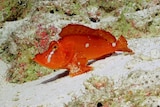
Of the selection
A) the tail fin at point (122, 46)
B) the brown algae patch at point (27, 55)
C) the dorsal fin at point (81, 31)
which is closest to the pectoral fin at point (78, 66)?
the dorsal fin at point (81, 31)

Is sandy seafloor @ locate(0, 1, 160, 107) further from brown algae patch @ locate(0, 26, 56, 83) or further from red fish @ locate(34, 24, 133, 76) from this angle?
brown algae patch @ locate(0, 26, 56, 83)

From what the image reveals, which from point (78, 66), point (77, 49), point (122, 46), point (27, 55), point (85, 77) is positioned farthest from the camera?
point (27, 55)

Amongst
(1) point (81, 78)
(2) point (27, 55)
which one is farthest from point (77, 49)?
(2) point (27, 55)

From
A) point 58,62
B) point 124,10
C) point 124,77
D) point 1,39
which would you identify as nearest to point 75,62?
point 58,62

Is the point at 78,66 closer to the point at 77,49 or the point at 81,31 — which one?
the point at 77,49

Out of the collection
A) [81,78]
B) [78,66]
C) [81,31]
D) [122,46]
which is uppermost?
[81,31]

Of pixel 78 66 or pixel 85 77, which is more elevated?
pixel 78 66

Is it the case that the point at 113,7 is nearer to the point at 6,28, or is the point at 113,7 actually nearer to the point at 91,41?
the point at 91,41
